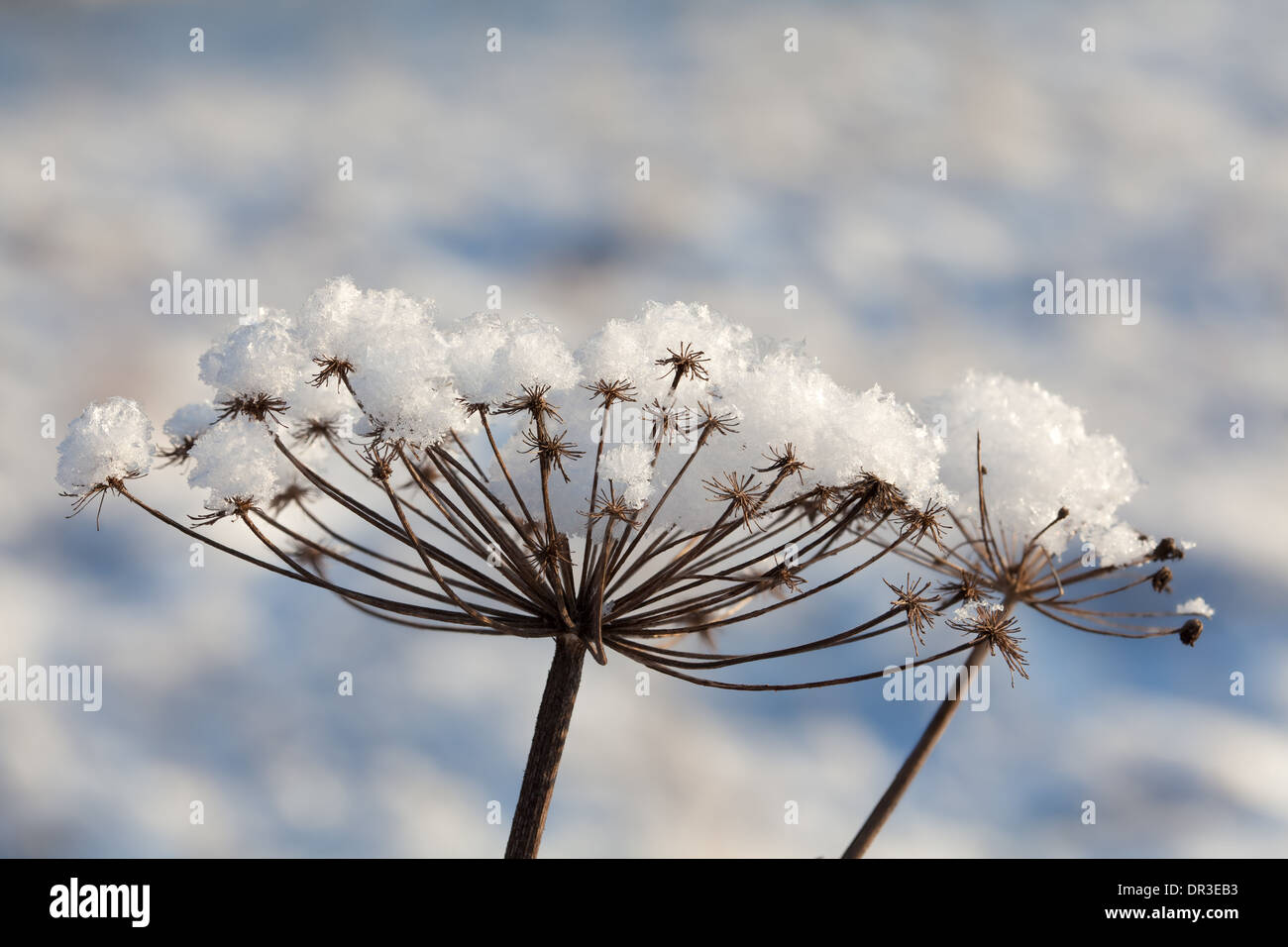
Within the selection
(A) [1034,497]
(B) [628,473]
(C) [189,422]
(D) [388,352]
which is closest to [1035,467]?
(A) [1034,497]

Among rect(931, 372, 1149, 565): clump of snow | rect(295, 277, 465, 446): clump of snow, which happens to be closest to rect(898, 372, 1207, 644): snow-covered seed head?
rect(931, 372, 1149, 565): clump of snow

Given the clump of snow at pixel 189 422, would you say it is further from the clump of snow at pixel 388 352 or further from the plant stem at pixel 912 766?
the plant stem at pixel 912 766

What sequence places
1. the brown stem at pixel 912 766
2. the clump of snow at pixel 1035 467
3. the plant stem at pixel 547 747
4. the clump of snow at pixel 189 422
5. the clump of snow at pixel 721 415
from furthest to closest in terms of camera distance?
the clump of snow at pixel 1035 467 < the clump of snow at pixel 189 422 < the brown stem at pixel 912 766 < the plant stem at pixel 547 747 < the clump of snow at pixel 721 415

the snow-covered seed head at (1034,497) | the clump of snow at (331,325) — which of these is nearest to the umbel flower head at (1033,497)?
the snow-covered seed head at (1034,497)

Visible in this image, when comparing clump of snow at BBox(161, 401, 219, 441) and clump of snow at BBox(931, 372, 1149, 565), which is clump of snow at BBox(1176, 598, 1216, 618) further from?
clump of snow at BBox(161, 401, 219, 441)
